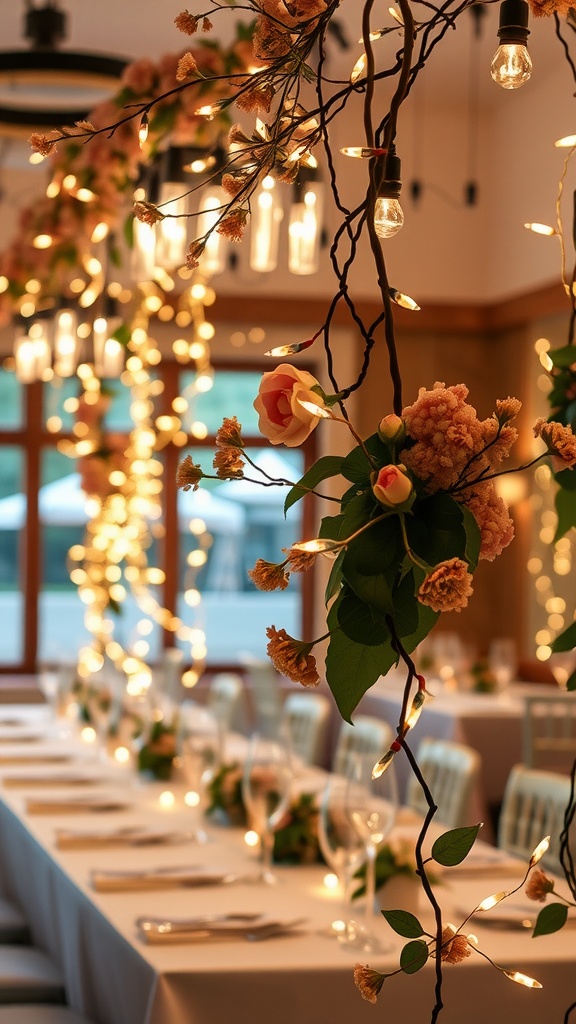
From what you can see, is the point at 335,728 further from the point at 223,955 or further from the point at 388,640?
the point at 388,640

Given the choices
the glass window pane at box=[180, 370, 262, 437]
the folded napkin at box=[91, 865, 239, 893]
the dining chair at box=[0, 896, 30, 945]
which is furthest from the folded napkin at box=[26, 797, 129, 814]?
the glass window pane at box=[180, 370, 262, 437]

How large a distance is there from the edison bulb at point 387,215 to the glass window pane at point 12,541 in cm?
784

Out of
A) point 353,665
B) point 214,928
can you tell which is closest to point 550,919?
point 353,665

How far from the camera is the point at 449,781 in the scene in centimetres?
403

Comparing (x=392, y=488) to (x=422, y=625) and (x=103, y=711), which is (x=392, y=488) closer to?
(x=422, y=625)

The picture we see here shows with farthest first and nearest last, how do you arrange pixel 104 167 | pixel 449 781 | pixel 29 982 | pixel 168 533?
pixel 168 533 → pixel 104 167 → pixel 449 781 → pixel 29 982

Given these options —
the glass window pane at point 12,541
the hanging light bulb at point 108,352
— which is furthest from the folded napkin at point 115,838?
the glass window pane at point 12,541

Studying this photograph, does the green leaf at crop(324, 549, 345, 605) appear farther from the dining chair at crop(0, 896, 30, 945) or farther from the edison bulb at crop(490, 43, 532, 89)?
the dining chair at crop(0, 896, 30, 945)

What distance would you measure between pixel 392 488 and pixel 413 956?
1.13 ft

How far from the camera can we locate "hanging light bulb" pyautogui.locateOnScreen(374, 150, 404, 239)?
1.03 meters

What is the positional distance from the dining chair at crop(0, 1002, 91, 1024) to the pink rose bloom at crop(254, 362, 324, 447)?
2.17 meters

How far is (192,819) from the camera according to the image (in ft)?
11.6

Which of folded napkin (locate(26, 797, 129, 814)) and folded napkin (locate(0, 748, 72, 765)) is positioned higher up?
folded napkin (locate(26, 797, 129, 814))

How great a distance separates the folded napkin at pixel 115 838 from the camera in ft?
10.3
